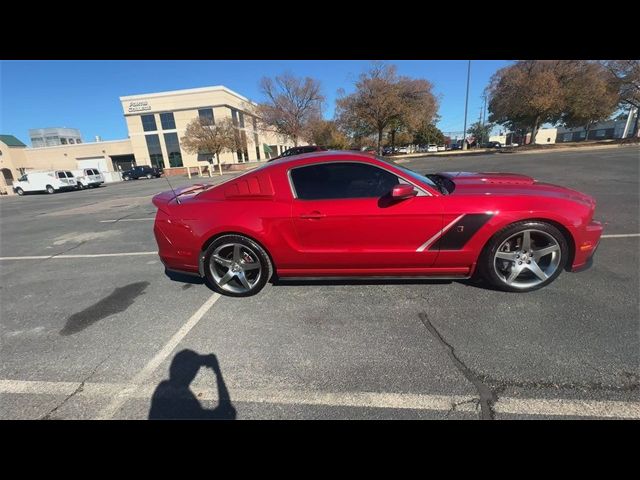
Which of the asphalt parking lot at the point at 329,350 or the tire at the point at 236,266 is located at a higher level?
the tire at the point at 236,266

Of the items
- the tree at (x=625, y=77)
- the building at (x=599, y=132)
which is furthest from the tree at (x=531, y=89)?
the building at (x=599, y=132)

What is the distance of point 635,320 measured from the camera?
2.63 m

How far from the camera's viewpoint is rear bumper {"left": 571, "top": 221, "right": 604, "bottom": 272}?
10.00 ft

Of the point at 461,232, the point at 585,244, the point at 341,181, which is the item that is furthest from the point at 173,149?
the point at 585,244

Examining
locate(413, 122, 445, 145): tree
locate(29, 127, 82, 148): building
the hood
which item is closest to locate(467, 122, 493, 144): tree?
locate(413, 122, 445, 145): tree

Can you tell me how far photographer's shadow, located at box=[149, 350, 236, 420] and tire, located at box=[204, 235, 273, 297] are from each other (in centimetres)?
107

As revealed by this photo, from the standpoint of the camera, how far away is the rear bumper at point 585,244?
120 inches

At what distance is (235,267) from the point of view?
3.50 m

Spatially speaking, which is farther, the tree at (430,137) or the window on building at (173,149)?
the tree at (430,137)

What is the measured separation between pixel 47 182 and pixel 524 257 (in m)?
35.9

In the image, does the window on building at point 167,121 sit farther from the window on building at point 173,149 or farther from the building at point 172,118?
the window on building at point 173,149

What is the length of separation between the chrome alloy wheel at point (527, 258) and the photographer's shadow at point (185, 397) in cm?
283
